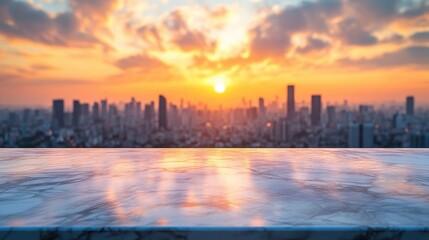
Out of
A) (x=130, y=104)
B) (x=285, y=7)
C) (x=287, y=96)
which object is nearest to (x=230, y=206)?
(x=285, y=7)

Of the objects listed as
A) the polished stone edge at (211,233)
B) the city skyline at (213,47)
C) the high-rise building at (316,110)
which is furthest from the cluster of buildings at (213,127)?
the polished stone edge at (211,233)

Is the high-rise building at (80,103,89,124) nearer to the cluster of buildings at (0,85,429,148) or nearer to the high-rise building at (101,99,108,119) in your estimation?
the cluster of buildings at (0,85,429,148)

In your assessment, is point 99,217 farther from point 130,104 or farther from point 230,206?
point 130,104

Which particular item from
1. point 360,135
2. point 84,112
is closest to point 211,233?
point 360,135

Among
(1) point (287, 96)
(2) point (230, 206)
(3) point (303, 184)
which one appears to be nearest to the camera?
(2) point (230, 206)

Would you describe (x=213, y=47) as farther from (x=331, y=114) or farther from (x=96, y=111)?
(x=331, y=114)
